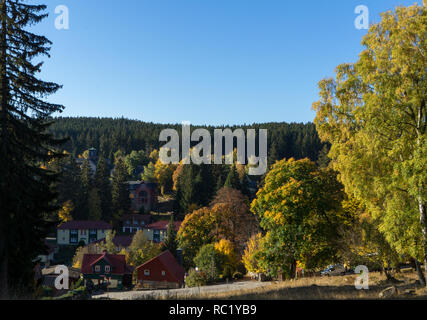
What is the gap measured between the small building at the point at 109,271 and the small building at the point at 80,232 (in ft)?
85.0

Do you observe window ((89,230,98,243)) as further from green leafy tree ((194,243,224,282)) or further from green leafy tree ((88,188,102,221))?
green leafy tree ((194,243,224,282))

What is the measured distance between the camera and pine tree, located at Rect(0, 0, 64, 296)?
46.7ft

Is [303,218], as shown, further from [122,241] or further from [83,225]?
[83,225]

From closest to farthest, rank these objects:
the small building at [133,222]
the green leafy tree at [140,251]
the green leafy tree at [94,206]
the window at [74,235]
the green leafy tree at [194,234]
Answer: the green leafy tree at [194,234]
the green leafy tree at [140,251]
the window at [74,235]
the green leafy tree at [94,206]
the small building at [133,222]

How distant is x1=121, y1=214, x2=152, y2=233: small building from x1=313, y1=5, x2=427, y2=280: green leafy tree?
7349 cm

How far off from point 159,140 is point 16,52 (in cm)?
14376

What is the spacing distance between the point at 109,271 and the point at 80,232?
31.1 metres

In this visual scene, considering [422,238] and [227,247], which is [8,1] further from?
[227,247]

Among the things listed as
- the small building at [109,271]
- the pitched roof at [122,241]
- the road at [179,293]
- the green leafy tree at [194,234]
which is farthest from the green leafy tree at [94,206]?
the road at [179,293]

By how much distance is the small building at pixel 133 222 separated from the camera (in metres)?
83.4

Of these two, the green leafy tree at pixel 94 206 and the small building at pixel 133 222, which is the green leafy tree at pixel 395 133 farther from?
the green leafy tree at pixel 94 206

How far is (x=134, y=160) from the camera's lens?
448 feet

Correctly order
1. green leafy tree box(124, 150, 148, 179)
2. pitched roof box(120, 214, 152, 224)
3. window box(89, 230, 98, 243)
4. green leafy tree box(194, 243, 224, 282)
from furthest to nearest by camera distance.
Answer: green leafy tree box(124, 150, 148, 179) < pitched roof box(120, 214, 152, 224) < window box(89, 230, 98, 243) < green leafy tree box(194, 243, 224, 282)

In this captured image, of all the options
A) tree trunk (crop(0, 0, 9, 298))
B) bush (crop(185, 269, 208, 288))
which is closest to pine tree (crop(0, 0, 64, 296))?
tree trunk (crop(0, 0, 9, 298))
